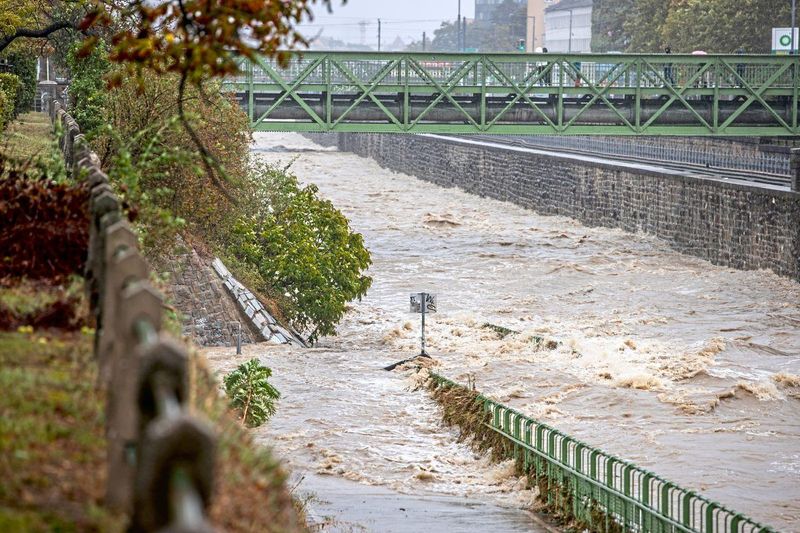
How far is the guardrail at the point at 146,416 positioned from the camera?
4.22 metres

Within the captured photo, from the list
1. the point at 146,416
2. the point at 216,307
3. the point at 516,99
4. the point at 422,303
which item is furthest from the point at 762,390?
the point at 146,416

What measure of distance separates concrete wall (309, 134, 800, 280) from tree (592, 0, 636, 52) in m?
35.7

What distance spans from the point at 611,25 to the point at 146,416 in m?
119

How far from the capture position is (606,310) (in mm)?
41000

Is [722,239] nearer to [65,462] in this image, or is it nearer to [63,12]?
[63,12]

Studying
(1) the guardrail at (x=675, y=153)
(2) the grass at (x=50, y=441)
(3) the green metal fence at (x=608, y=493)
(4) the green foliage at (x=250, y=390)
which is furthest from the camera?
(1) the guardrail at (x=675, y=153)

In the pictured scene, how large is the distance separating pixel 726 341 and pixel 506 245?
70.7ft

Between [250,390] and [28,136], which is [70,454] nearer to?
[250,390]

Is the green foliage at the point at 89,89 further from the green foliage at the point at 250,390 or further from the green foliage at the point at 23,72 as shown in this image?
the green foliage at the point at 23,72

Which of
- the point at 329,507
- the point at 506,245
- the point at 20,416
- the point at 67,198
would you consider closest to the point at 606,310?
the point at 506,245

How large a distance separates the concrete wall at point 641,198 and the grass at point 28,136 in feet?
69.8

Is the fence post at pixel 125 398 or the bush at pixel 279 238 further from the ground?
the fence post at pixel 125 398

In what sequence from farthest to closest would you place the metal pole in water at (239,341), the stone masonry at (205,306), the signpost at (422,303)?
the signpost at (422,303), the stone masonry at (205,306), the metal pole in water at (239,341)

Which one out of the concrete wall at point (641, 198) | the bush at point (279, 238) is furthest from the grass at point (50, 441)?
the concrete wall at point (641, 198)
